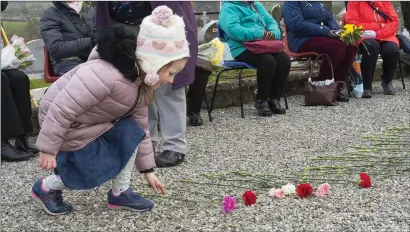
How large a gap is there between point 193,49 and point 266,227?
1653 mm

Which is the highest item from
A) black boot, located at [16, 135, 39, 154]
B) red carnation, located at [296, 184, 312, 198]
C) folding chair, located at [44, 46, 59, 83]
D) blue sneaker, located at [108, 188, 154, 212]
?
folding chair, located at [44, 46, 59, 83]

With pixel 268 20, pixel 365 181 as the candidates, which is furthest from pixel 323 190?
pixel 268 20

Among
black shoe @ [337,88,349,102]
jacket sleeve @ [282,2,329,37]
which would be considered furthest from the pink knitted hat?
black shoe @ [337,88,349,102]

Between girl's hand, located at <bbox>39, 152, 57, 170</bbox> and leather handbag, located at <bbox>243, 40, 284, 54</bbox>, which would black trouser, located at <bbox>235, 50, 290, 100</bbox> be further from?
girl's hand, located at <bbox>39, 152, 57, 170</bbox>

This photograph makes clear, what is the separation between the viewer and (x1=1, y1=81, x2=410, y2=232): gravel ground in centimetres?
287

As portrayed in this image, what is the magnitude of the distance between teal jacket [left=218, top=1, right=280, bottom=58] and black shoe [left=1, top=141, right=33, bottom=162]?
2334 mm

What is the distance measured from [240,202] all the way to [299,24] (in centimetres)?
370

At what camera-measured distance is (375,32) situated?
7.14m

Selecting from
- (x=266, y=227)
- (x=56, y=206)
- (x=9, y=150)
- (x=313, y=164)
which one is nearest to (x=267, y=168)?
(x=313, y=164)

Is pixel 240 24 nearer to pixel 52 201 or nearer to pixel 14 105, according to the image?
pixel 14 105

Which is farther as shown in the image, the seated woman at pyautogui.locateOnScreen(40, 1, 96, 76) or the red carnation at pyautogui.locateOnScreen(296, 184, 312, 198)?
the seated woman at pyautogui.locateOnScreen(40, 1, 96, 76)

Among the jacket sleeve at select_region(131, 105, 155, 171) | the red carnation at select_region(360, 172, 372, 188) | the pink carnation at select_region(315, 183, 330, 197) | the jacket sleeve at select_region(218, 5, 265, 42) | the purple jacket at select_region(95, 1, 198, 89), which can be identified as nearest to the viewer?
the jacket sleeve at select_region(131, 105, 155, 171)

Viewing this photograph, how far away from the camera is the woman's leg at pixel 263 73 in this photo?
5.88 meters

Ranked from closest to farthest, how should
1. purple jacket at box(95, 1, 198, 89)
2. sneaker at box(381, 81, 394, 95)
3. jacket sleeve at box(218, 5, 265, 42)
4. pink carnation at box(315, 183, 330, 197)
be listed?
pink carnation at box(315, 183, 330, 197) < purple jacket at box(95, 1, 198, 89) < jacket sleeve at box(218, 5, 265, 42) < sneaker at box(381, 81, 394, 95)
